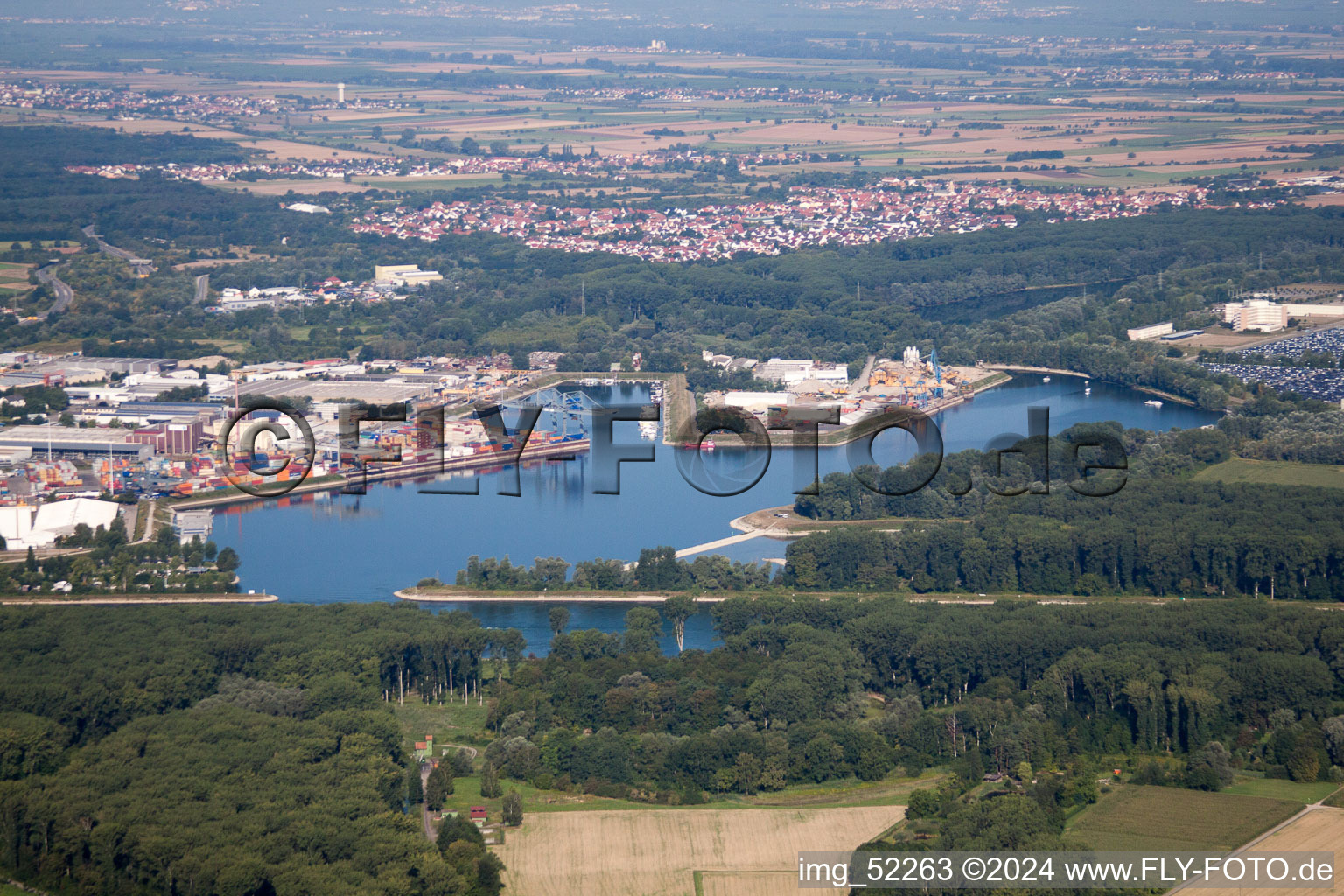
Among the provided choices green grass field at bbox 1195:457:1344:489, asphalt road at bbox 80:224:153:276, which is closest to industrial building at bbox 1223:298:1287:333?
green grass field at bbox 1195:457:1344:489

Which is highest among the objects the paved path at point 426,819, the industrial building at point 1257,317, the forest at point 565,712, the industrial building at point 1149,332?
the industrial building at point 1257,317

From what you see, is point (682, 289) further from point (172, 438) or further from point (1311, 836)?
point (1311, 836)

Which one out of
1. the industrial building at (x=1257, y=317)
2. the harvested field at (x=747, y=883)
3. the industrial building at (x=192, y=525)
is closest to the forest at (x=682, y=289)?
the industrial building at (x=1257, y=317)

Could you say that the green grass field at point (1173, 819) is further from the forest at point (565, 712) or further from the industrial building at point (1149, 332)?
the industrial building at point (1149, 332)

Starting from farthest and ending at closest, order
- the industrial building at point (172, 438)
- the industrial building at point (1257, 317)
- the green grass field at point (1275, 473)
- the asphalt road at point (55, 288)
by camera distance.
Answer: the asphalt road at point (55, 288)
the industrial building at point (1257, 317)
the industrial building at point (172, 438)
the green grass field at point (1275, 473)

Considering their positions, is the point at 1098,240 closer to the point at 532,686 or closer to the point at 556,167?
the point at 556,167

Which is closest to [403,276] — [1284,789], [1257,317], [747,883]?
[1257,317]
